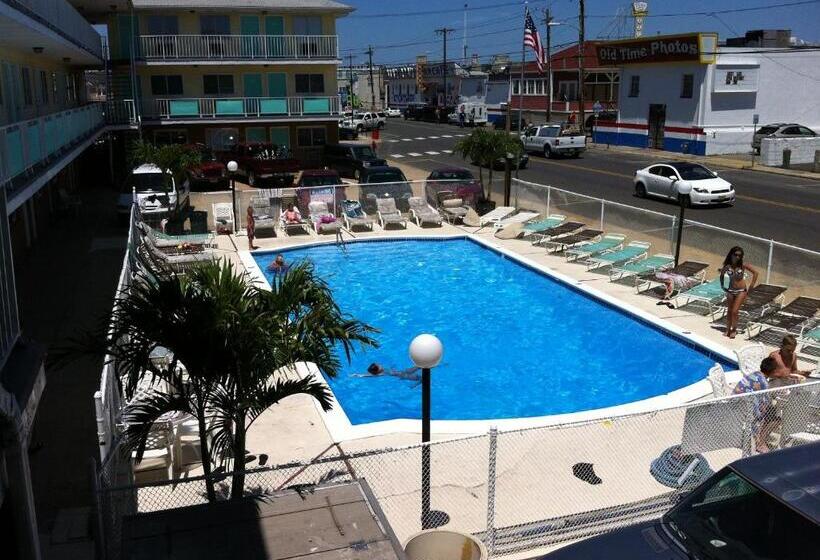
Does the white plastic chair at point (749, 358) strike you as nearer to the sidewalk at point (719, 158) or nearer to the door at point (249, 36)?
the sidewalk at point (719, 158)

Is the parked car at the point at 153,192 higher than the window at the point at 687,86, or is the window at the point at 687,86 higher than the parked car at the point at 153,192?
the window at the point at 687,86

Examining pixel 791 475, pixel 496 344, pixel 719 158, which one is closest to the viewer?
pixel 791 475

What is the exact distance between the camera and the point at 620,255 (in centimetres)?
1914

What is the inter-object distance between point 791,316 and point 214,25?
32372 millimetres

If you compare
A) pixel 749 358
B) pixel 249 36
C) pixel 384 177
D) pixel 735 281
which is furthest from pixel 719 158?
pixel 749 358

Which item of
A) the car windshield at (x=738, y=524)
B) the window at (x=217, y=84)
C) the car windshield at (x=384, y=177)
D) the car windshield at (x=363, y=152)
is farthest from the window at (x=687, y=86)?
the car windshield at (x=738, y=524)

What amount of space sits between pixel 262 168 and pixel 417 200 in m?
10.3

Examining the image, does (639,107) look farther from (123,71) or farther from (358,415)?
(358,415)

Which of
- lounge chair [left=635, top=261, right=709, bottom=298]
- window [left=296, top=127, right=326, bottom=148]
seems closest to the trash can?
lounge chair [left=635, top=261, right=709, bottom=298]

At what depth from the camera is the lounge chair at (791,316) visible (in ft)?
45.1

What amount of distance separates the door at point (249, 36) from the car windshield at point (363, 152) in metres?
6.81

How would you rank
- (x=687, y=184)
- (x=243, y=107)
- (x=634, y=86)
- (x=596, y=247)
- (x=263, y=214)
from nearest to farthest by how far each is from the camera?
(x=596, y=247)
(x=263, y=214)
(x=687, y=184)
(x=243, y=107)
(x=634, y=86)

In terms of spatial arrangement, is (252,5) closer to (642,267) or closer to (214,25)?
(214,25)

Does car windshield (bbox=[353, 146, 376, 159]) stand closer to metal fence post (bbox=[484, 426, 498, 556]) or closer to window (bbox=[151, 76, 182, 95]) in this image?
window (bbox=[151, 76, 182, 95])
